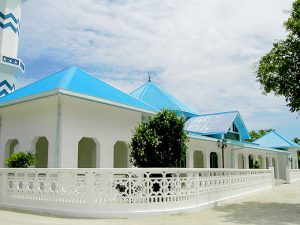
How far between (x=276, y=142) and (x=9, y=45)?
28381 mm

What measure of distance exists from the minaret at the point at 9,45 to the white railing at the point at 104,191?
1091 cm

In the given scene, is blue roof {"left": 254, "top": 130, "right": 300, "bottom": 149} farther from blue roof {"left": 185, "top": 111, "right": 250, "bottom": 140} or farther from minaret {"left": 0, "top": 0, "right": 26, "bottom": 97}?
minaret {"left": 0, "top": 0, "right": 26, "bottom": 97}

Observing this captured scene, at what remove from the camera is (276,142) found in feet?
118

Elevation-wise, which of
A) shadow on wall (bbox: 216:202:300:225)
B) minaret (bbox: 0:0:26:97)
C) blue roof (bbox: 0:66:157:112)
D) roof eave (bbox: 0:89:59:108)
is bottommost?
shadow on wall (bbox: 216:202:300:225)

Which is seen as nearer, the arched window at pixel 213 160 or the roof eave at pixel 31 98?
the roof eave at pixel 31 98

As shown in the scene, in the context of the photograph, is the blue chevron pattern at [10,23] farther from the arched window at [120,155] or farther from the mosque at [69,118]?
the arched window at [120,155]

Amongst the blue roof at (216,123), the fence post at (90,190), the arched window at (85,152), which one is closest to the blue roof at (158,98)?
the blue roof at (216,123)

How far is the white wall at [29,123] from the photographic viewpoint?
11.7 metres

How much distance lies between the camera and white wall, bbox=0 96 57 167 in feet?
38.5

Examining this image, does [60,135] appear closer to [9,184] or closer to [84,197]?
[9,184]

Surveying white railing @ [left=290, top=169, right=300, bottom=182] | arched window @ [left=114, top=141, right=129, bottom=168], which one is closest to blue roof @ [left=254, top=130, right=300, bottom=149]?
white railing @ [left=290, top=169, right=300, bottom=182]

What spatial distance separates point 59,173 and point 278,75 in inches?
320

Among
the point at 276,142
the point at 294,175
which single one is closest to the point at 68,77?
the point at 294,175

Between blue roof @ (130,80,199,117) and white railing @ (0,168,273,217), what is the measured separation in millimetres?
12229
